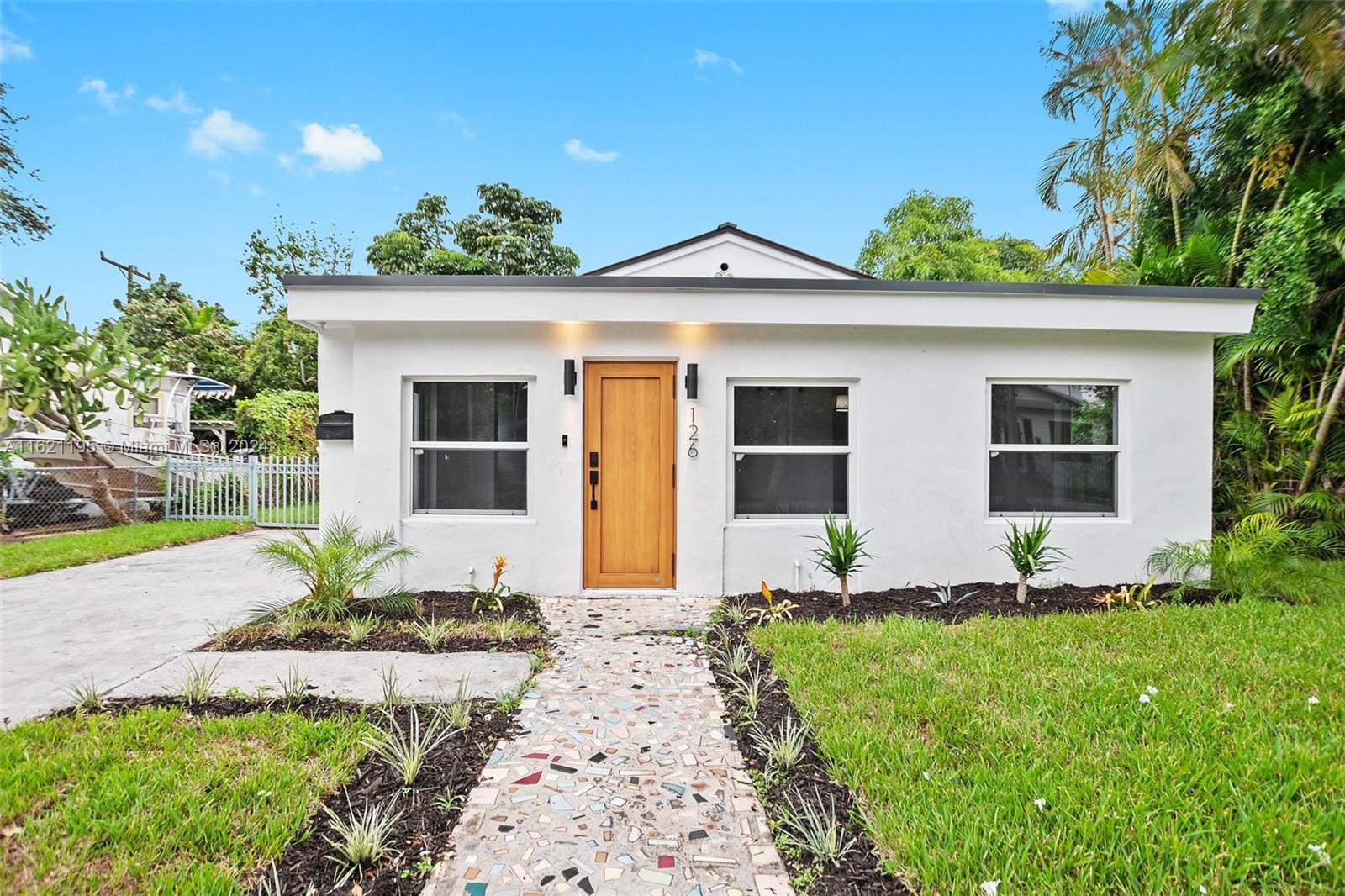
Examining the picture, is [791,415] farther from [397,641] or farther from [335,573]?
[335,573]

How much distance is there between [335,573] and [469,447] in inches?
61.6

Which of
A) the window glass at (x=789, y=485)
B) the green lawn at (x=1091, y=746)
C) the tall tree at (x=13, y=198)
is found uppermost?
the tall tree at (x=13, y=198)

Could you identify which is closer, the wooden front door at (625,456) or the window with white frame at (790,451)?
the wooden front door at (625,456)

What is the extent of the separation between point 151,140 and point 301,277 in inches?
600

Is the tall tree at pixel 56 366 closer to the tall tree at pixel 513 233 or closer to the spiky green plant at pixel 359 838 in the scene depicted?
the spiky green plant at pixel 359 838

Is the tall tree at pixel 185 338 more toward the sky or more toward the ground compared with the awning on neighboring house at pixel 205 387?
more toward the sky

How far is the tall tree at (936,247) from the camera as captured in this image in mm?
20719

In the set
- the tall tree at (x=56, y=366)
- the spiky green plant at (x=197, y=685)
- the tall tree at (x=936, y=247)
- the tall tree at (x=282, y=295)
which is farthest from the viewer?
the tall tree at (x=936, y=247)

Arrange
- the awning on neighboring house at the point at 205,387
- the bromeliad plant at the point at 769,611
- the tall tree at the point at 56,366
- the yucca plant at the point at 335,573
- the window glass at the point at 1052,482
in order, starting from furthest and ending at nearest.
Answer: the awning on neighboring house at the point at 205,387 → the tall tree at the point at 56,366 → the window glass at the point at 1052,482 → the bromeliad plant at the point at 769,611 → the yucca plant at the point at 335,573

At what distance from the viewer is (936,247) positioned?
2227cm

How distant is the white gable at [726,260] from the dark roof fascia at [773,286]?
4.55 meters

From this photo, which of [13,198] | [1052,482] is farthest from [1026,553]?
[13,198]

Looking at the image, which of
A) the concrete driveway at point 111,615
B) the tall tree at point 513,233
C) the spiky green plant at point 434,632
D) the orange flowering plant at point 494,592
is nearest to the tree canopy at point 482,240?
the tall tree at point 513,233

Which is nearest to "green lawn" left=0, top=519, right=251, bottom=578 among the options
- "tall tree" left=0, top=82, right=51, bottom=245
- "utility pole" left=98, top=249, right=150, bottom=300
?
"tall tree" left=0, top=82, right=51, bottom=245
